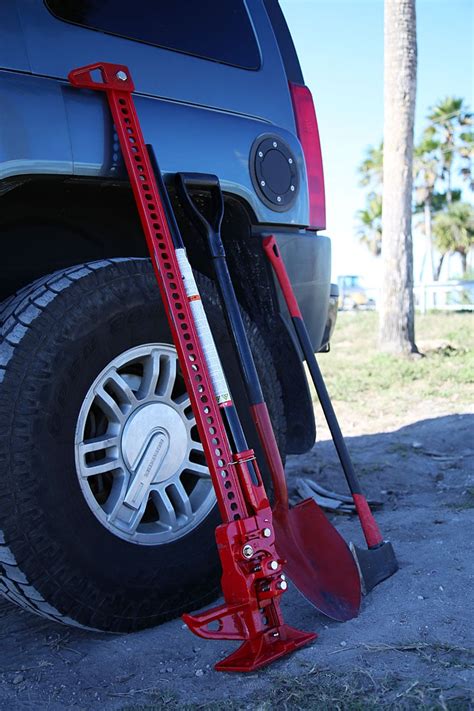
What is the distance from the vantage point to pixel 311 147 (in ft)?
10.3

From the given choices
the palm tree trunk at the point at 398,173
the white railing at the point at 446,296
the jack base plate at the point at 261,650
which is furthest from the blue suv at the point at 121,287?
the white railing at the point at 446,296

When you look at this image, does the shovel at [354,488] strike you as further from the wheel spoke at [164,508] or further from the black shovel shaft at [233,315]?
the wheel spoke at [164,508]

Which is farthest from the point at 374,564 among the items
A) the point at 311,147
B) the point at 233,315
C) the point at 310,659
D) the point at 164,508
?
the point at 311,147

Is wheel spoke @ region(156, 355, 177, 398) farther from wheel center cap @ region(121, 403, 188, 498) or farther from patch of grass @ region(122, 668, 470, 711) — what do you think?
patch of grass @ region(122, 668, 470, 711)

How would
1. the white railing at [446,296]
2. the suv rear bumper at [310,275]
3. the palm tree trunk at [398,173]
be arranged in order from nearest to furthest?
the suv rear bumper at [310,275], the palm tree trunk at [398,173], the white railing at [446,296]

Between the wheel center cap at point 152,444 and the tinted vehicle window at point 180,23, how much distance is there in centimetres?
126

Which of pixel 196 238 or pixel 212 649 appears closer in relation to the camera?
pixel 212 649

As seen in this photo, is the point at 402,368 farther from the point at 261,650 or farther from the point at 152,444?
the point at 261,650

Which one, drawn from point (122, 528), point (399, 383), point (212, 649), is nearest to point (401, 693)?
point (212, 649)

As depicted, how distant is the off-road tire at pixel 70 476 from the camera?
2.11 m

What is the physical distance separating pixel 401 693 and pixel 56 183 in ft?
5.61

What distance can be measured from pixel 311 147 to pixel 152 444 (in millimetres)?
1456

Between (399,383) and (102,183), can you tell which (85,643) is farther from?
(399,383)

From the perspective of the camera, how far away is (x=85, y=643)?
7.72 feet
